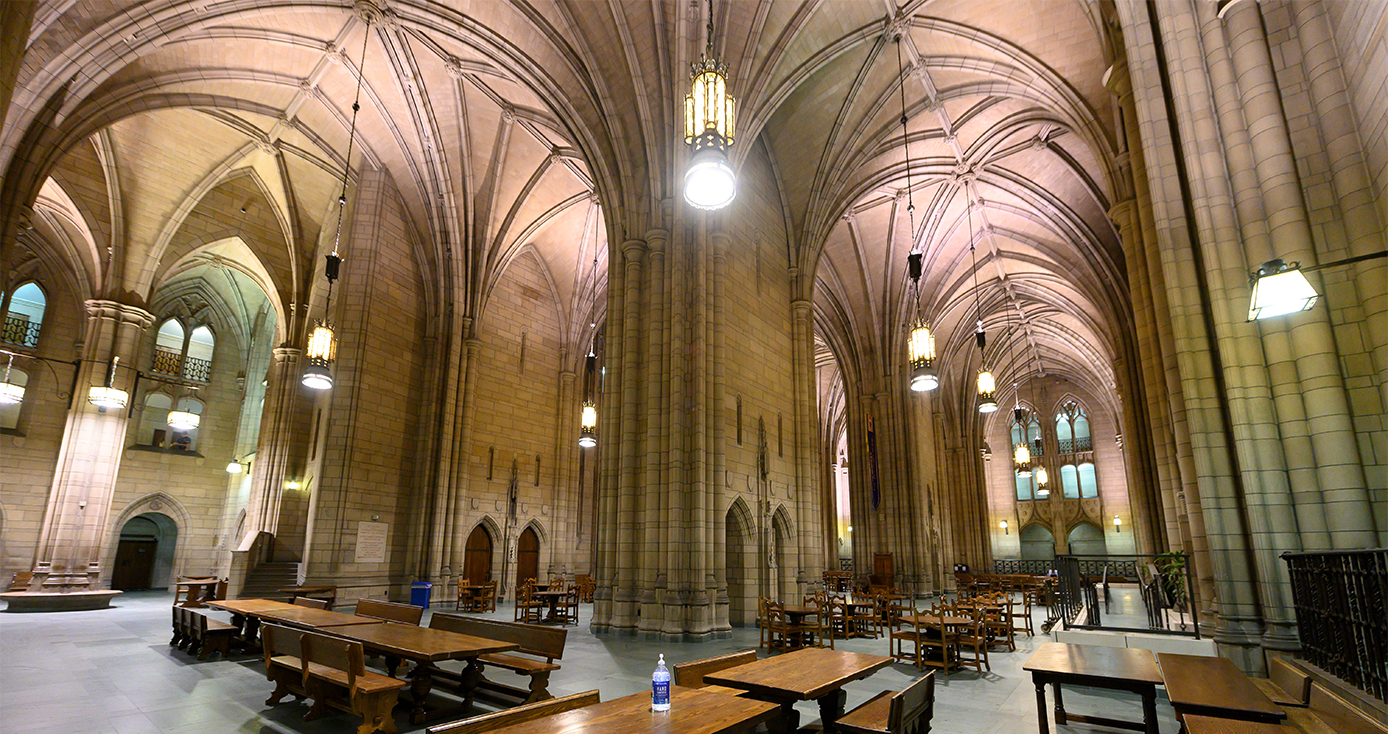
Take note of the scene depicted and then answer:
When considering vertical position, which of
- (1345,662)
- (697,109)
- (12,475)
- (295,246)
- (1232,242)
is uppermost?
(295,246)

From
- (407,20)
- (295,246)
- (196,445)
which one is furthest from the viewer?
(196,445)

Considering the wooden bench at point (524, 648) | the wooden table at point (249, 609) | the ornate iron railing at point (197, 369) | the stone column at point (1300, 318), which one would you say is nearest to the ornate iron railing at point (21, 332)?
the ornate iron railing at point (197, 369)

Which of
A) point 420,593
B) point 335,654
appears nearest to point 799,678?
point 335,654

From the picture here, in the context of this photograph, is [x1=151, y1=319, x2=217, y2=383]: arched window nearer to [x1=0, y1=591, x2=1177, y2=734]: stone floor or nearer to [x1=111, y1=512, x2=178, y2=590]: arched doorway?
[x1=111, y1=512, x2=178, y2=590]: arched doorway

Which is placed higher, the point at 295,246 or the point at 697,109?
the point at 295,246

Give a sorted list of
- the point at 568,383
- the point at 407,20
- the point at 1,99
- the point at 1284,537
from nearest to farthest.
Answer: the point at 1,99 → the point at 1284,537 → the point at 407,20 → the point at 568,383

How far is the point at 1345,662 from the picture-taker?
4203mm

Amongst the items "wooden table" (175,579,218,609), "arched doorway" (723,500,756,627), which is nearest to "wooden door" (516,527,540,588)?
"wooden table" (175,579,218,609)

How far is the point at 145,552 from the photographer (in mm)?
24297

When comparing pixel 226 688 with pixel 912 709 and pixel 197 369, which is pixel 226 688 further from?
pixel 197 369

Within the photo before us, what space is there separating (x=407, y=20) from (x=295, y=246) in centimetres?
1057

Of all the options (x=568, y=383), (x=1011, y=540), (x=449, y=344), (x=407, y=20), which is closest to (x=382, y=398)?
(x=449, y=344)

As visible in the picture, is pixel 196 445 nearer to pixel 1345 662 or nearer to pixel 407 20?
pixel 407 20

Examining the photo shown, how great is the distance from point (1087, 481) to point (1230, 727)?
141 ft
